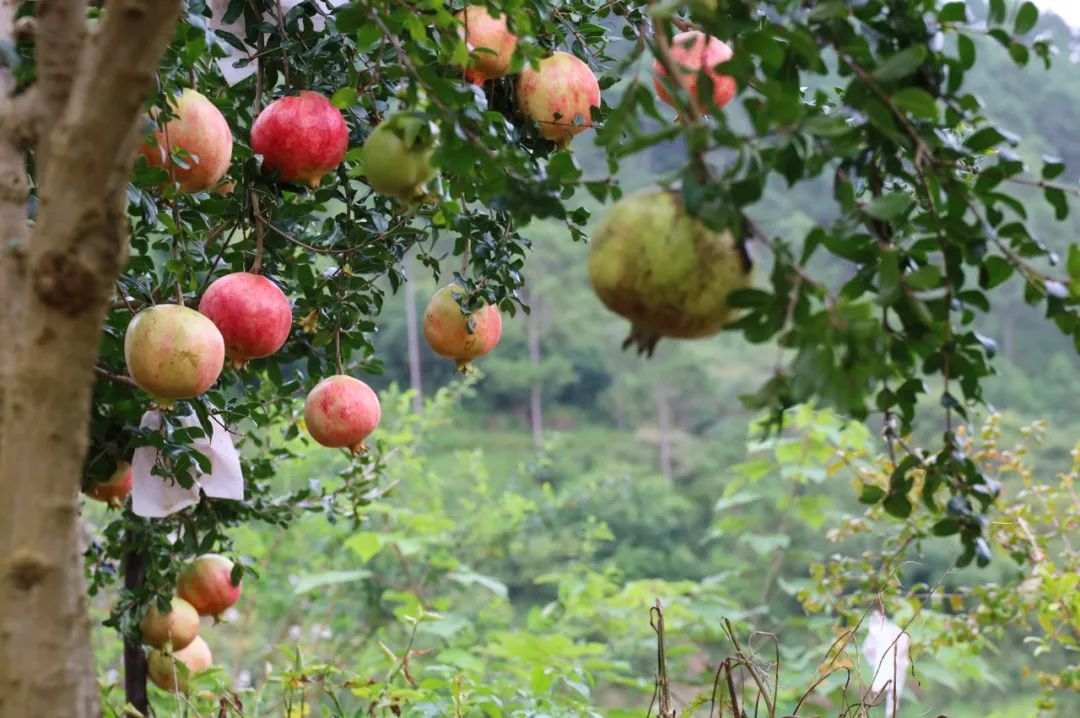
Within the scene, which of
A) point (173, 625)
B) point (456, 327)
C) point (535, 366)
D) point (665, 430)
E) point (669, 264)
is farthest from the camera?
point (535, 366)

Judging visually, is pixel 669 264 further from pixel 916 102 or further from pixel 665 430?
pixel 665 430

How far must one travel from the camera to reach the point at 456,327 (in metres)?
1.45

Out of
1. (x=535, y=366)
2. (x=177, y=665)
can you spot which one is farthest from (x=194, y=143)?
(x=535, y=366)

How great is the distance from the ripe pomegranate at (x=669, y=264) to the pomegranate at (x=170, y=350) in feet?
1.92

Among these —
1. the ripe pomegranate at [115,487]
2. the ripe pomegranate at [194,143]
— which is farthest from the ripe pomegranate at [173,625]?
the ripe pomegranate at [194,143]

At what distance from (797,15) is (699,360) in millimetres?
17795

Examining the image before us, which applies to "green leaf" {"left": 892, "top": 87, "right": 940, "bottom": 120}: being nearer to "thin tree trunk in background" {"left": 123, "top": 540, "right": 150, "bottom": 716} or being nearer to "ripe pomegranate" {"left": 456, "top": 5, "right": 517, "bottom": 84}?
"ripe pomegranate" {"left": 456, "top": 5, "right": 517, "bottom": 84}

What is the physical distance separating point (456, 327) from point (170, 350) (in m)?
0.39

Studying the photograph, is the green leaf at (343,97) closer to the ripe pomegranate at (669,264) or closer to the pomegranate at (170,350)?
the pomegranate at (170,350)

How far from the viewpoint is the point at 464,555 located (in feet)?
17.8

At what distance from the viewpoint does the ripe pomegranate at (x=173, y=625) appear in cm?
190

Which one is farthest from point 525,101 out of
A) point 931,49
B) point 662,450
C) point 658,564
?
point 662,450

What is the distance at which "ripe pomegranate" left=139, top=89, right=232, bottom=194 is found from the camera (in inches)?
48.0

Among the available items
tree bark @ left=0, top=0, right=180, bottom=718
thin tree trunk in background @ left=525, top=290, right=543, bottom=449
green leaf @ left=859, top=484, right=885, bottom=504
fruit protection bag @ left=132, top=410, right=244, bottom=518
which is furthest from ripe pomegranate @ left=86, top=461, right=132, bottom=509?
thin tree trunk in background @ left=525, top=290, right=543, bottom=449
